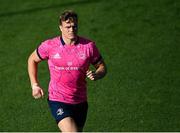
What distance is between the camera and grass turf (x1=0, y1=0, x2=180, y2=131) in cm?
923

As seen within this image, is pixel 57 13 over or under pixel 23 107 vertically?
over

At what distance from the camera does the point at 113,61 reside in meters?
11.5

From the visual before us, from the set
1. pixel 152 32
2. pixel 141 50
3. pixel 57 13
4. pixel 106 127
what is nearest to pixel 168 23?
pixel 152 32

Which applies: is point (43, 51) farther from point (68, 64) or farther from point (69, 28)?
point (69, 28)

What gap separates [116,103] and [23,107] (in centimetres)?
183

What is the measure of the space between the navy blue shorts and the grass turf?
167 cm

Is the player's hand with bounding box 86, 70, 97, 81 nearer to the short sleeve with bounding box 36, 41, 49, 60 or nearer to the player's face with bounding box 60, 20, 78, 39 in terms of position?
the player's face with bounding box 60, 20, 78, 39

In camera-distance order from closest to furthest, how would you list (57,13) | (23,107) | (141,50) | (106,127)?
1. (106,127)
2. (23,107)
3. (141,50)
4. (57,13)

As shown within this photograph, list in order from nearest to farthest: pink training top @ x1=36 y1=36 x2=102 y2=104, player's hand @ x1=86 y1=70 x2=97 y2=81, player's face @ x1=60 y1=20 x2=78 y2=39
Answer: player's hand @ x1=86 y1=70 x2=97 y2=81
player's face @ x1=60 y1=20 x2=78 y2=39
pink training top @ x1=36 y1=36 x2=102 y2=104

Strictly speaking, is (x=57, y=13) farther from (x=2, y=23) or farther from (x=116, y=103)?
(x=116, y=103)

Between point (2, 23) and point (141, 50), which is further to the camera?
point (2, 23)

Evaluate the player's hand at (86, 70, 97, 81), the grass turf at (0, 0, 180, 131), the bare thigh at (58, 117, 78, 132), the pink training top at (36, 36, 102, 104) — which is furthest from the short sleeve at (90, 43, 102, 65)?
the grass turf at (0, 0, 180, 131)

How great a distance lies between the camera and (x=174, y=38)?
12.7 m

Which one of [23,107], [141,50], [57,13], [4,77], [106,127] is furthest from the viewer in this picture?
[57,13]
